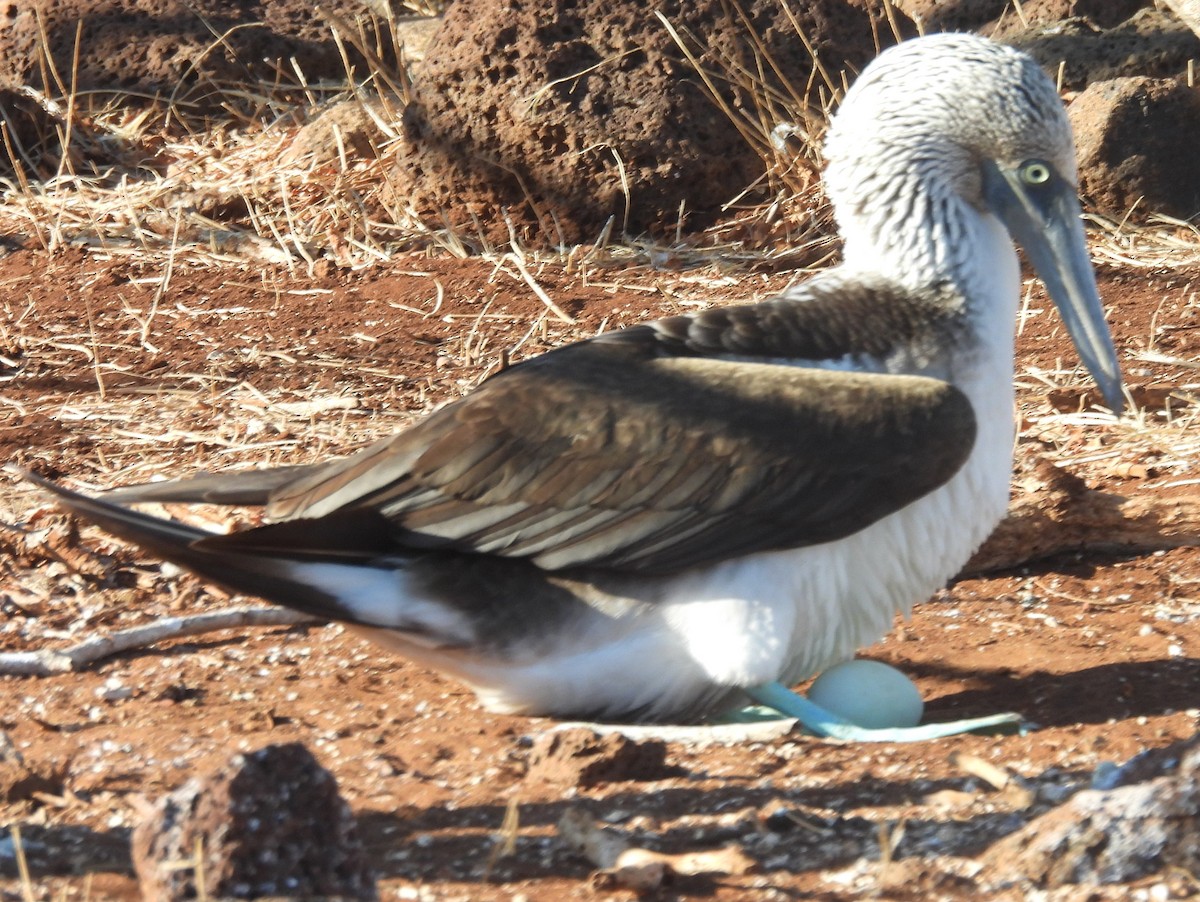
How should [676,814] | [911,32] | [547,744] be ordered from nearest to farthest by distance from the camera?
[676,814] < [547,744] < [911,32]

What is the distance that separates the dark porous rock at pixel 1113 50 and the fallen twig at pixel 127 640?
5446 mm

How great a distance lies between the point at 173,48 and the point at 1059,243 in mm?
6610

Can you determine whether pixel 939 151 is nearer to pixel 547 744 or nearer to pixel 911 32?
pixel 547 744

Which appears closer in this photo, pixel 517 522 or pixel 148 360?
pixel 517 522

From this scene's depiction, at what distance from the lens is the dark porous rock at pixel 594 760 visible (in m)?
3.07

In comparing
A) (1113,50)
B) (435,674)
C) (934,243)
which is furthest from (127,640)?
(1113,50)

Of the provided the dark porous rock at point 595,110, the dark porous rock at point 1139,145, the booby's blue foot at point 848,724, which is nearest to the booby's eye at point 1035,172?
the booby's blue foot at point 848,724

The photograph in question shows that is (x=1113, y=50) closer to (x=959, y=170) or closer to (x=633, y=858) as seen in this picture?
(x=959, y=170)

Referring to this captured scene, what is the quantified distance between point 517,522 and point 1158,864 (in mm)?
1447

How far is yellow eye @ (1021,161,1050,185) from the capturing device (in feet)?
12.1

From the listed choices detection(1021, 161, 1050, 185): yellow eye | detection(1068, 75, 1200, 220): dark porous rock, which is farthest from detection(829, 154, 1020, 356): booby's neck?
detection(1068, 75, 1200, 220): dark porous rock

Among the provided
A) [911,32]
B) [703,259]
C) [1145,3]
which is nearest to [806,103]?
[703,259]

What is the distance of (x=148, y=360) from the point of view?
631 cm

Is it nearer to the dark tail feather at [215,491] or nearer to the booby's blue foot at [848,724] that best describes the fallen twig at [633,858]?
the booby's blue foot at [848,724]
